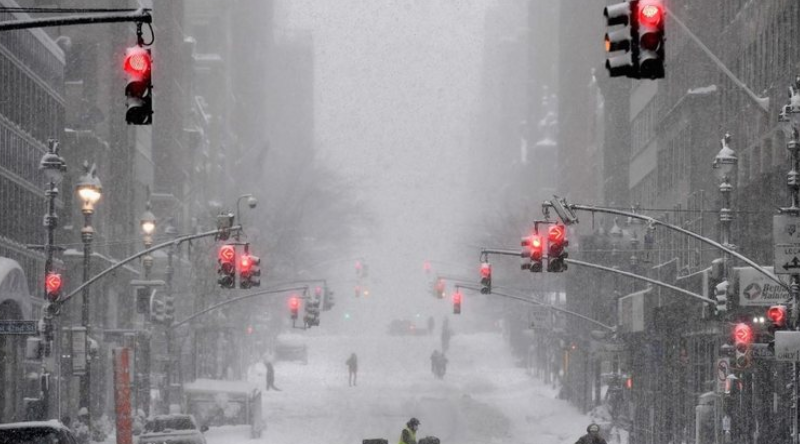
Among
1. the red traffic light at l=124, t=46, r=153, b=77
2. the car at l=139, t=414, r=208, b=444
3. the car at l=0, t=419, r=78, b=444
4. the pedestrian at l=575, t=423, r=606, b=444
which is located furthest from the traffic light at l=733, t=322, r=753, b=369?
the red traffic light at l=124, t=46, r=153, b=77

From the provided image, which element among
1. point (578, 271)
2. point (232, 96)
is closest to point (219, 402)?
point (578, 271)

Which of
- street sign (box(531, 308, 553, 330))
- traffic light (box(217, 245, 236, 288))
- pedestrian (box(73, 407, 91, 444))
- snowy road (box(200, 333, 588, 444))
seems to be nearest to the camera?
traffic light (box(217, 245, 236, 288))

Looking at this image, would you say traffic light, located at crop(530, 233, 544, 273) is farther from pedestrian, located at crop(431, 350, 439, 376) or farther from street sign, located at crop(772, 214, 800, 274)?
pedestrian, located at crop(431, 350, 439, 376)

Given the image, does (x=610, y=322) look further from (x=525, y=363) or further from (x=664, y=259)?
(x=525, y=363)

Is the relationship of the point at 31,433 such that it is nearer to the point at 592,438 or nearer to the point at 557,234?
the point at 592,438

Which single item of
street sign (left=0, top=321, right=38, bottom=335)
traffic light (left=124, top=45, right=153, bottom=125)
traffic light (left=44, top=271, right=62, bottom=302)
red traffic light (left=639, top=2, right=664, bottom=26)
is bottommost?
street sign (left=0, top=321, right=38, bottom=335)

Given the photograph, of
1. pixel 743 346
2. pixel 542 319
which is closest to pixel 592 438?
pixel 743 346

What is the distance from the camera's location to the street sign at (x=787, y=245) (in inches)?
1212

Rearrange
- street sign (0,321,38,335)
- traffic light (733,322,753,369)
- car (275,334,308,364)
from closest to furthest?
street sign (0,321,38,335), traffic light (733,322,753,369), car (275,334,308,364)

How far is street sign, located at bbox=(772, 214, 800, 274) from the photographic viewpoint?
30781 mm

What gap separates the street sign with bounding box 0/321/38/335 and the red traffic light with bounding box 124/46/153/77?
17948 mm

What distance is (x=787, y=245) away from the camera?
101ft

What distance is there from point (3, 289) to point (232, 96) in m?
108

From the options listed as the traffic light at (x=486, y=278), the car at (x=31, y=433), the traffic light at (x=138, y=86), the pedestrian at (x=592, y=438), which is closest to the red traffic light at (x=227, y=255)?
the traffic light at (x=486, y=278)
